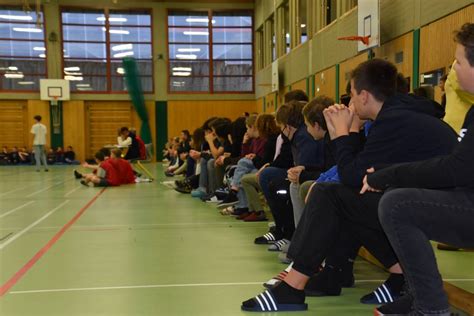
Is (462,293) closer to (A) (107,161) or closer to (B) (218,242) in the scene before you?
(B) (218,242)

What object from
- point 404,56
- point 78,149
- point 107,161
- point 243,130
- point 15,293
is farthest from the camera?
point 78,149

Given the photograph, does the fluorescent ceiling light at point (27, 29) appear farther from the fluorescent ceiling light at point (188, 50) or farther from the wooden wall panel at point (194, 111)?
the wooden wall panel at point (194, 111)

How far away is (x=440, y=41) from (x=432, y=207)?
524cm

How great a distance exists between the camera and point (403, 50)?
7332mm

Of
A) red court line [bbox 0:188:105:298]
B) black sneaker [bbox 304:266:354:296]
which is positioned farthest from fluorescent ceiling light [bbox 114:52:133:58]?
black sneaker [bbox 304:266:354:296]

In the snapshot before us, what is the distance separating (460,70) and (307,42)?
438 inches

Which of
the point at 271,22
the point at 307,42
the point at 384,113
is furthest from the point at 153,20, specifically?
the point at 384,113

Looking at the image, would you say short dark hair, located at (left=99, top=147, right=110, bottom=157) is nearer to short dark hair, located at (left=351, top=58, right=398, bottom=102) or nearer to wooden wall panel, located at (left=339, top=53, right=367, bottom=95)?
wooden wall panel, located at (left=339, top=53, right=367, bottom=95)

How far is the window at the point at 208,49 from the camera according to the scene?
19.0 meters

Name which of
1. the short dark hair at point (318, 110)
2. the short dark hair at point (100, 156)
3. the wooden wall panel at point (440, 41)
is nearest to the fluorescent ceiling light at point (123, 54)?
the short dark hair at point (100, 156)

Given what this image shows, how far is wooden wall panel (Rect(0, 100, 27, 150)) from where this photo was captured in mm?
18406

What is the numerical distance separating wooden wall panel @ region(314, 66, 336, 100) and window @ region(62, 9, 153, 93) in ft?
30.2

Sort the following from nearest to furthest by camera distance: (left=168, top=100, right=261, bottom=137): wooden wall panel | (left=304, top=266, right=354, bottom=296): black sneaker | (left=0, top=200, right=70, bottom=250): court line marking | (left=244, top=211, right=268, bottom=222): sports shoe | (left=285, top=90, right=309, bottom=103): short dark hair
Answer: (left=304, top=266, right=354, bottom=296): black sneaker
(left=0, top=200, right=70, bottom=250): court line marking
(left=285, top=90, right=309, bottom=103): short dark hair
(left=244, top=211, right=268, bottom=222): sports shoe
(left=168, top=100, right=261, bottom=137): wooden wall panel

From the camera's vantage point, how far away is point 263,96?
58.6 ft
